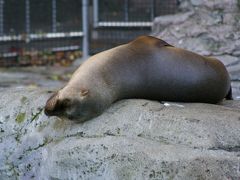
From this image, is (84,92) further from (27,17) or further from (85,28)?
(85,28)

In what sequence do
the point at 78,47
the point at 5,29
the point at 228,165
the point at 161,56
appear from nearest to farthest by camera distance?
the point at 228,165 < the point at 161,56 < the point at 5,29 < the point at 78,47

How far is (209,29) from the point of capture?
24.1 feet

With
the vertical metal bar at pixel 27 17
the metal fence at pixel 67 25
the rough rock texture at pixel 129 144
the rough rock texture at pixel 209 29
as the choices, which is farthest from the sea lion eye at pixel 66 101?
the vertical metal bar at pixel 27 17

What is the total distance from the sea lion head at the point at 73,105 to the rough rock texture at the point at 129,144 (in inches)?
3.6

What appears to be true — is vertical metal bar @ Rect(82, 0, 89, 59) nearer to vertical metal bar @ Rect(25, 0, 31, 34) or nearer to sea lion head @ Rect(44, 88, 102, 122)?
vertical metal bar @ Rect(25, 0, 31, 34)

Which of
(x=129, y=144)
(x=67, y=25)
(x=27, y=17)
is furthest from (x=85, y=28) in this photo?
(x=129, y=144)

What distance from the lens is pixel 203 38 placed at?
7.35 metres

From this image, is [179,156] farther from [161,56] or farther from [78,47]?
[78,47]

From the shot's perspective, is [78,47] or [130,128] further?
[78,47]

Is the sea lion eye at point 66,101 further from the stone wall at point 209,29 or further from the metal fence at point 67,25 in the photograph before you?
the metal fence at point 67,25

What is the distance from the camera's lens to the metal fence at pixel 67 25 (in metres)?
10.1

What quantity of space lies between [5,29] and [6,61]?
1.64 feet

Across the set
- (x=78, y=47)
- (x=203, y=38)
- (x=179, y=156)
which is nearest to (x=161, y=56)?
(x=179, y=156)

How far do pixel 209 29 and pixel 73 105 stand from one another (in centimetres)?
365
